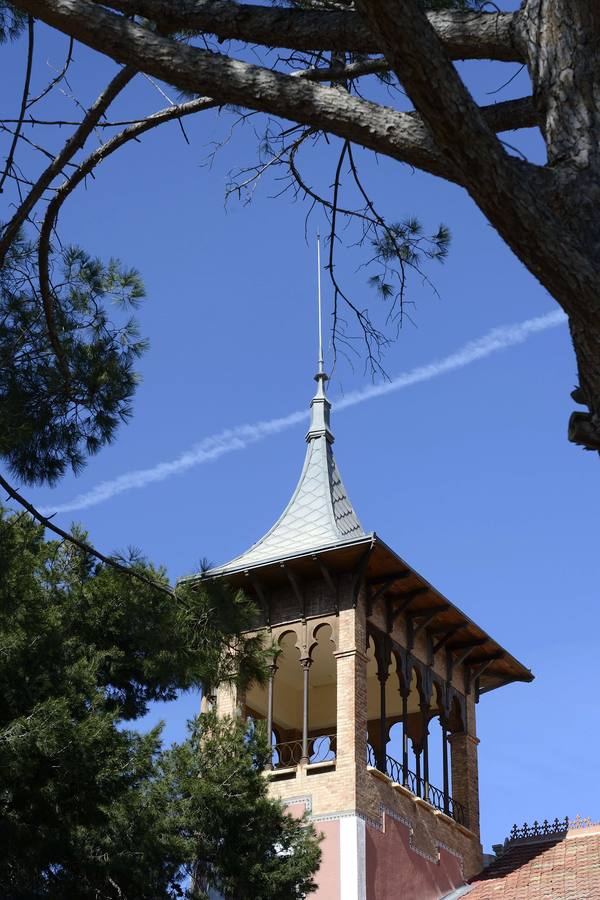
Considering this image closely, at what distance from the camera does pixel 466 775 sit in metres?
22.2

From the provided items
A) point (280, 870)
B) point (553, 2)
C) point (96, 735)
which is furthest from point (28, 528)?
point (553, 2)

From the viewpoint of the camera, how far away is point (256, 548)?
21500mm

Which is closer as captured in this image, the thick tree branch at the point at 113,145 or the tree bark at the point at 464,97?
the tree bark at the point at 464,97

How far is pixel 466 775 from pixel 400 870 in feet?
10.7

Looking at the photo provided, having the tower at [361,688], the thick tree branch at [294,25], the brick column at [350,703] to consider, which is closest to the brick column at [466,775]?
the tower at [361,688]

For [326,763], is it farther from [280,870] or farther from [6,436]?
[6,436]

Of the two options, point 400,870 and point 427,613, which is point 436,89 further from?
point 427,613

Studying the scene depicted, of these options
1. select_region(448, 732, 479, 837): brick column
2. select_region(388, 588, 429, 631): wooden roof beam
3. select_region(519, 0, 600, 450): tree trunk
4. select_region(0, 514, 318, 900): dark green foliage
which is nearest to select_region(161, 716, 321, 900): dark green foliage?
select_region(0, 514, 318, 900): dark green foliage

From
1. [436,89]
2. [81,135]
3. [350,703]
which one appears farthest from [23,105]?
[350,703]

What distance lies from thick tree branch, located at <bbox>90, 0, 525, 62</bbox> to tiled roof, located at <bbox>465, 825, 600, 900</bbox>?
14691 mm

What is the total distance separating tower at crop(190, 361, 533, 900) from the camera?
1877 cm

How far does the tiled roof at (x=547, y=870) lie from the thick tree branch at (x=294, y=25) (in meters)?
14.7

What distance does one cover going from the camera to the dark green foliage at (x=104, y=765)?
1241 cm

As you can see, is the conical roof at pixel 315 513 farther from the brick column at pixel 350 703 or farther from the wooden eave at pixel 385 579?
the brick column at pixel 350 703
